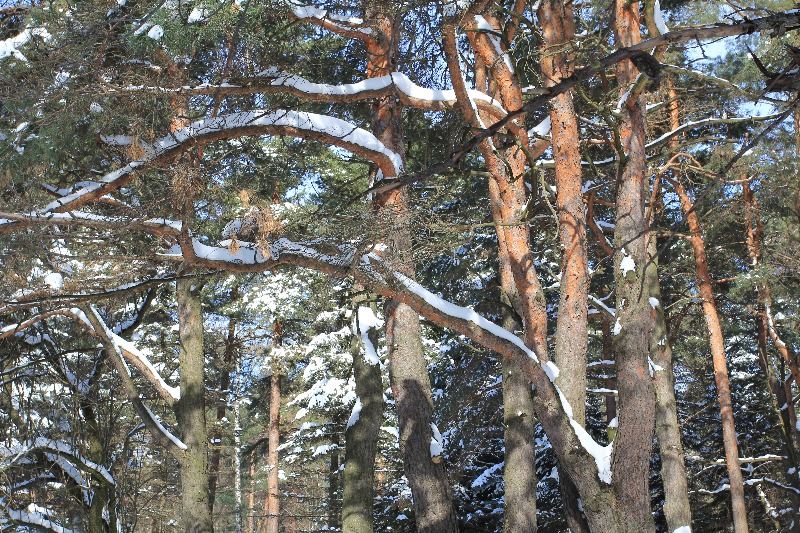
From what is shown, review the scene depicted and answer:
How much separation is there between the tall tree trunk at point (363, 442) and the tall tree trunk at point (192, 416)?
1.74 metres

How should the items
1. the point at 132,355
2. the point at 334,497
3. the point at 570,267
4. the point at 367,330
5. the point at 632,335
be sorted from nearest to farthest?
the point at 632,335
the point at 570,267
the point at 132,355
the point at 367,330
the point at 334,497

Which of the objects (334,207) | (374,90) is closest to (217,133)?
(374,90)

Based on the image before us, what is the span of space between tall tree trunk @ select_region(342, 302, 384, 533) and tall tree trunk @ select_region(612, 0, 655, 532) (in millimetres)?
4044

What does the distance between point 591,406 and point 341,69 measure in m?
10.5

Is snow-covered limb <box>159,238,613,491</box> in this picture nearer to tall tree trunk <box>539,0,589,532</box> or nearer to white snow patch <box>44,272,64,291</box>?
tall tree trunk <box>539,0,589,532</box>

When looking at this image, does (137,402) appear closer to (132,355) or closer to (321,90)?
(132,355)

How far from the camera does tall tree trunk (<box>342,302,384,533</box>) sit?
8969 millimetres

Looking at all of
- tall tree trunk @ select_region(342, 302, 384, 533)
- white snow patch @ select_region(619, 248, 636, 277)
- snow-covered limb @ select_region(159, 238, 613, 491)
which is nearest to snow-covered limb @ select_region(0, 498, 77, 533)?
tall tree trunk @ select_region(342, 302, 384, 533)

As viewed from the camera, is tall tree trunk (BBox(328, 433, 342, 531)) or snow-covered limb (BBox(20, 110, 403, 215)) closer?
snow-covered limb (BBox(20, 110, 403, 215))

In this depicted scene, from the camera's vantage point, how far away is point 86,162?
24.4 ft

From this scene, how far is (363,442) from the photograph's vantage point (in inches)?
362

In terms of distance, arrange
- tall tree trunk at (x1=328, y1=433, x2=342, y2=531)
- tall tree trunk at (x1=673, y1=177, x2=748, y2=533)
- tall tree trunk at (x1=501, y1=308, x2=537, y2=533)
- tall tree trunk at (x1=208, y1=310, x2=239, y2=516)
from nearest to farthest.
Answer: tall tree trunk at (x1=501, y1=308, x2=537, y2=533)
tall tree trunk at (x1=673, y1=177, x2=748, y2=533)
tall tree trunk at (x1=328, y1=433, x2=342, y2=531)
tall tree trunk at (x1=208, y1=310, x2=239, y2=516)

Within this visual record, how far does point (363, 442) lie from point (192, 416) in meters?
2.19

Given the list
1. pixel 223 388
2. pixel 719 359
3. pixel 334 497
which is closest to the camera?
pixel 719 359
